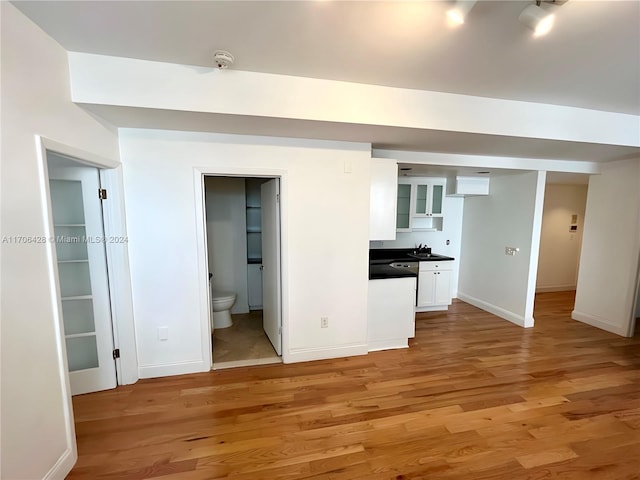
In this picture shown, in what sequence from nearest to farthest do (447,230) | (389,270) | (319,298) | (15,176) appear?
(15,176)
(319,298)
(389,270)
(447,230)

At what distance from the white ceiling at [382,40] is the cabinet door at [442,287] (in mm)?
2854

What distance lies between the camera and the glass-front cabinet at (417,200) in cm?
473

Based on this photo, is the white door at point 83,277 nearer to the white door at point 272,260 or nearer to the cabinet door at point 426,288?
the white door at point 272,260

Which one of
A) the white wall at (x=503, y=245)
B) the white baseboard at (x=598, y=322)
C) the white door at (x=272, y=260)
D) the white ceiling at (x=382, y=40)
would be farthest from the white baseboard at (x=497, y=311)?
the white door at (x=272, y=260)

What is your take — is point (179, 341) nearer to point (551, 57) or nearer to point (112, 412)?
point (112, 412)

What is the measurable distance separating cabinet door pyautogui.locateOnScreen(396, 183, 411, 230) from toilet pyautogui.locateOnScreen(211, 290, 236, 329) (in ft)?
9.33

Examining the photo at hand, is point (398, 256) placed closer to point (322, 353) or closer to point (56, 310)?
point (322, 353)

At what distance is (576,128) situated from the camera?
2730 mm

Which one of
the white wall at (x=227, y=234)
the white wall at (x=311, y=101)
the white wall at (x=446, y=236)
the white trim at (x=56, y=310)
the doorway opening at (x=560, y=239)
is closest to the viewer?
the white trim at (x=56, y=310)

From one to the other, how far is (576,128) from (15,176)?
4.19 m

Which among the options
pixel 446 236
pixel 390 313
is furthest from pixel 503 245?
pixel 390 313

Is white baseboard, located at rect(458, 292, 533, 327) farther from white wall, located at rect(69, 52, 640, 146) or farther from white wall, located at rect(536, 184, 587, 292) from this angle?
white wall, located at rect(69, 52, 640, 146)

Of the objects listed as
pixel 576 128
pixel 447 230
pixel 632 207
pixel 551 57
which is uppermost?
pixel 551 57

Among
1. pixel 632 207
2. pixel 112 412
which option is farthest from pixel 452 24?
pixel 632 207
